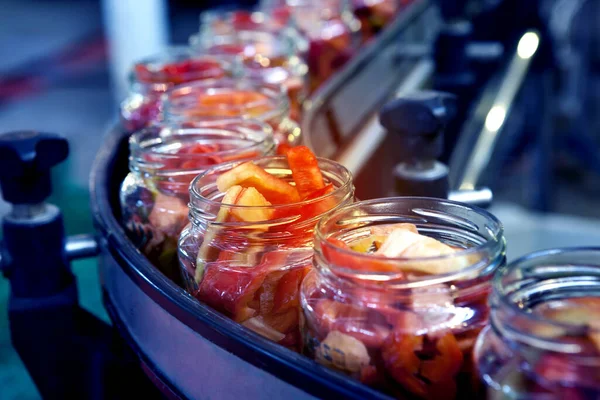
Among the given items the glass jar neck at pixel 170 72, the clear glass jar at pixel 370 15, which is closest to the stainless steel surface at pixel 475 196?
the glass jar neck at pixel 170 72

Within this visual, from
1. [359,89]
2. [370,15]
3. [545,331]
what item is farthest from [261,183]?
[370,15]

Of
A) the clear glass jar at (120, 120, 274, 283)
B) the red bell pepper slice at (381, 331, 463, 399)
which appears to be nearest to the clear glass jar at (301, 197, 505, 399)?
the red bell pepper slice at (381, 331, 463, 399)

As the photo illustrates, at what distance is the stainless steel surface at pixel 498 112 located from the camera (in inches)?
58.7

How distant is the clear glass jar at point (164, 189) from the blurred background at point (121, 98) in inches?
12.4

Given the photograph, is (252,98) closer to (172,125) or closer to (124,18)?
(172,125)

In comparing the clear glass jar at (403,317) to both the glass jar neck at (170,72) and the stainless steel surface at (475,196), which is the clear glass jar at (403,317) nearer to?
the stainless steel surface at (475,196)

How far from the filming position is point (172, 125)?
85 centimetres

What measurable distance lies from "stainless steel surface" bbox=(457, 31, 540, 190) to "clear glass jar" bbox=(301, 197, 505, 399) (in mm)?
849

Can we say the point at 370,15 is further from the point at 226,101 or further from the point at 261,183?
the point at 261,183

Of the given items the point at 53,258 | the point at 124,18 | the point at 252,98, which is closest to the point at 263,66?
the point at 252,98

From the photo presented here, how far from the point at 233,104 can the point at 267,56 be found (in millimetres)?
307

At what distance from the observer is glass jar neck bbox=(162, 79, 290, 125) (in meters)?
0.91

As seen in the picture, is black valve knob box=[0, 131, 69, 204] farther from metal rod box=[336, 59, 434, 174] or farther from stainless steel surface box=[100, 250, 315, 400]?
metal rod box=[336, 59, 434, 174]

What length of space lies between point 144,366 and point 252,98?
1.35 ft
